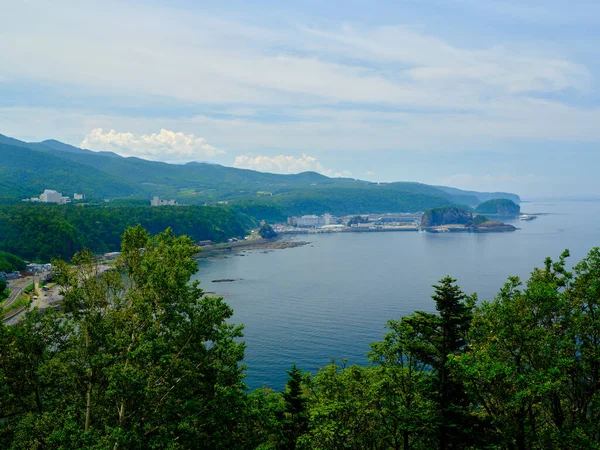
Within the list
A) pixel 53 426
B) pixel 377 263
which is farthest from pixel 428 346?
pixel 377 263

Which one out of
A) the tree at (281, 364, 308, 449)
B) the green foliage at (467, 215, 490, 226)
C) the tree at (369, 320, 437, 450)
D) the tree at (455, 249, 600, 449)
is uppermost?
the green foliage at (467, 215, 490, 226)

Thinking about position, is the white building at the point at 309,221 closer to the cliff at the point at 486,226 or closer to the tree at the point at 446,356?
the cliff at the point at 486,226

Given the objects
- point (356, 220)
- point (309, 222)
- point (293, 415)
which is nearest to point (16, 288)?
point (293, 415)

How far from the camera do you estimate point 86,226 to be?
95812mm

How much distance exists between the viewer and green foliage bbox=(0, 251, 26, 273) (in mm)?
60141

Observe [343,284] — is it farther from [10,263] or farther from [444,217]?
[444,217]

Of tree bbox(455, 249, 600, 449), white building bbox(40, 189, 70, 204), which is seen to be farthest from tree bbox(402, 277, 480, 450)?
white building bbox(40, 189, 70, 204)

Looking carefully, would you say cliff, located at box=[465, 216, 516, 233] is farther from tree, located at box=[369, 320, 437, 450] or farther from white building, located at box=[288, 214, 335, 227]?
tree, located at box=[369, 320, 437, 450]

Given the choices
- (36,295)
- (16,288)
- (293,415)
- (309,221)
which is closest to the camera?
(293,415)

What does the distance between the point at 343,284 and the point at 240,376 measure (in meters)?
52.2

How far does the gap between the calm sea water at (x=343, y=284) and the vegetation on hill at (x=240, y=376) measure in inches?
653

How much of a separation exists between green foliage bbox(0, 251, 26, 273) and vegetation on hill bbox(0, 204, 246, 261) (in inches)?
300

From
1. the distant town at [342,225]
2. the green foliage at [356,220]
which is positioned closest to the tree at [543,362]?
the distant town at [342,225]

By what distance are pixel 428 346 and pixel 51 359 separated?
31.7 feet
